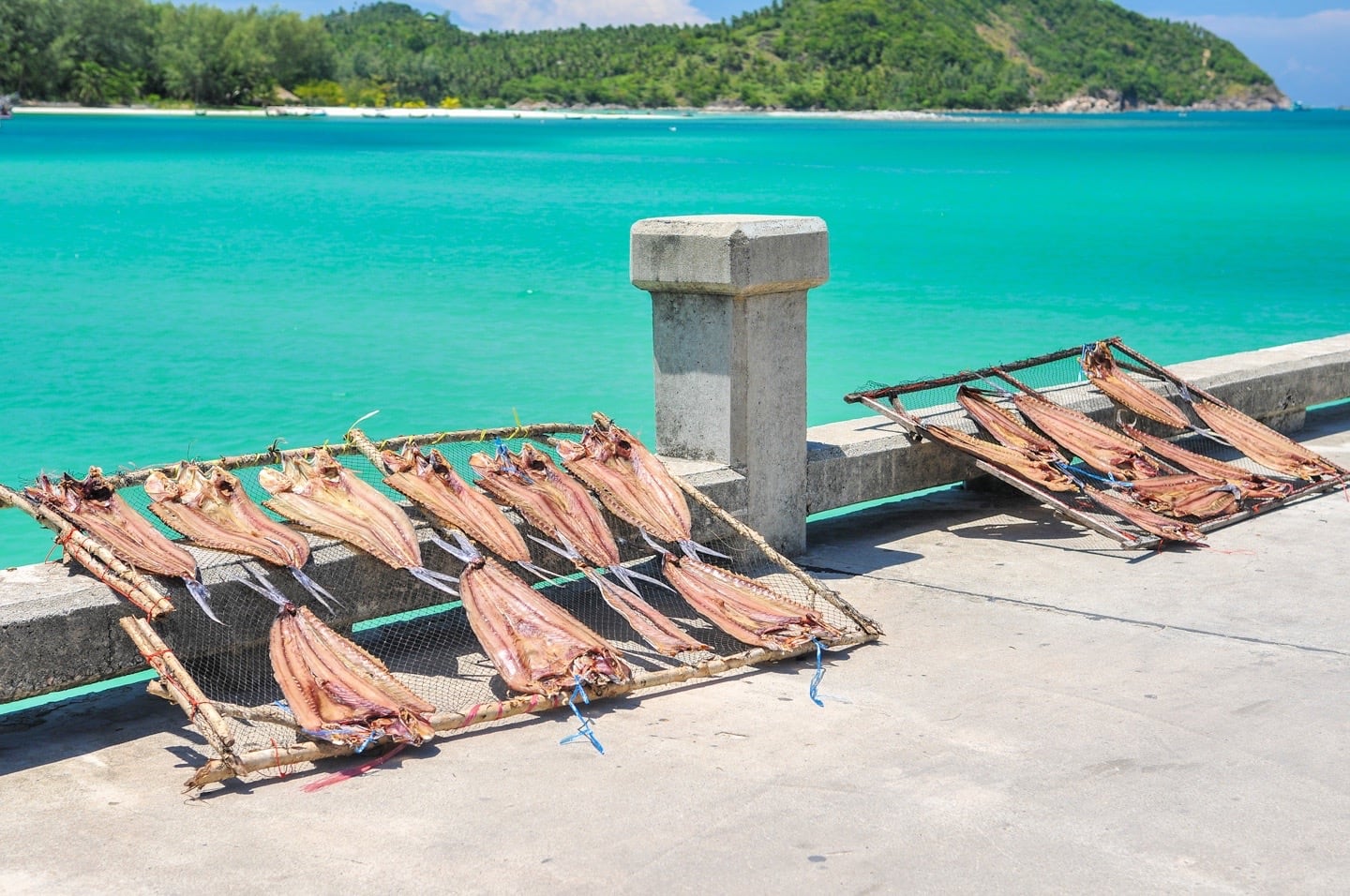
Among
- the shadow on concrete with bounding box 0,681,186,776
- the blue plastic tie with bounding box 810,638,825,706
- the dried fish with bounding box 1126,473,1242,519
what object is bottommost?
the shadow on concrete with bounding box 0,681,186,776

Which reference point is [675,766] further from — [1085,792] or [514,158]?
[514,158]

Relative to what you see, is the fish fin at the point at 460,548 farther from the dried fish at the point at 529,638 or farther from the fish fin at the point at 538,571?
the fish fin at the point at 538,571

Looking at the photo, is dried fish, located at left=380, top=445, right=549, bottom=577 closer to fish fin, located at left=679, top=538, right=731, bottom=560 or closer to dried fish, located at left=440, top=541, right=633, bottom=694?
dried fish, located at left=440, top=541, right=633, bottom=694

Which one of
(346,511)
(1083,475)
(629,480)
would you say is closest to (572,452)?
(629,480)

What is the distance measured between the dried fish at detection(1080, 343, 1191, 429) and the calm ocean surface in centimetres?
878

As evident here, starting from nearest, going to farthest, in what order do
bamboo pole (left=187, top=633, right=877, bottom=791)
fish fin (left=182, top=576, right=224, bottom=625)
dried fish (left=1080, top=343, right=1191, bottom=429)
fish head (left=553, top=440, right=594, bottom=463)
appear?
bamboo pole (left=187, top=633, right=877, bottom=791) → fish fin (left=182, top=576, right=224, bottom=625) → fish head (left=553, top=440, right=594, bottom=463) → dried fish (left=1080, top=343, right=1191, bottom=429)

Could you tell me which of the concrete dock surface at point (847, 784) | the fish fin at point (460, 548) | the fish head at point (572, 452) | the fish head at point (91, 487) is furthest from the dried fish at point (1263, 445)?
the fish head at point (91, 487)

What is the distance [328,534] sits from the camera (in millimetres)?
5914

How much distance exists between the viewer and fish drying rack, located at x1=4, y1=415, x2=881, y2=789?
16.6 feet

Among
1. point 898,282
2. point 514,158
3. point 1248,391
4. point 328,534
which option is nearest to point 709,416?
point 328,534

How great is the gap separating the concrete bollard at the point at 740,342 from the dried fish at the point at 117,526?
254cm

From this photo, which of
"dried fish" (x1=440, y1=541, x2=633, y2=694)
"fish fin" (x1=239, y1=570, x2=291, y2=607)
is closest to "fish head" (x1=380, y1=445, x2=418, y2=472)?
"dried fish" (x1=440, y1=541, x2=633, y2=694)

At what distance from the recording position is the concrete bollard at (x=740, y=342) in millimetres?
7047

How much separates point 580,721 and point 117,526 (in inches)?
73.4
